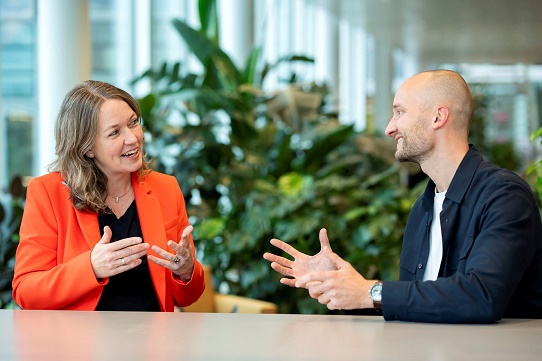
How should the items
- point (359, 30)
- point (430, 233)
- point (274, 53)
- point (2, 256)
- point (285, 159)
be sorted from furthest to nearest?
point (359, 30), point (274, 53), point (285, 159), point (2, 256), point (430, 233)

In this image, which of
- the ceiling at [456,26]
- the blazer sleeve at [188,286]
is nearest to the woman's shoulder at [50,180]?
the blazer sleeve at [188,286]

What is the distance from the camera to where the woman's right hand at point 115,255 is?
2438 millimetres

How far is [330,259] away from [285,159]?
421 cm

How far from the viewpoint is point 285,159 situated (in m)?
6.49

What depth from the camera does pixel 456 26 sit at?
58.0 ft

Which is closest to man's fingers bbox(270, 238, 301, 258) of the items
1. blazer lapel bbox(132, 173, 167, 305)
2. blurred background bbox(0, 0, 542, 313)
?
blazer lapel bbox(132, 173, 167, 305)

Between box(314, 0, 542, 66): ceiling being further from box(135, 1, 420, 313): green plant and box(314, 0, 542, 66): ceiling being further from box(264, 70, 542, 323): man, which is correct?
box(264, 70, 542, 323): man

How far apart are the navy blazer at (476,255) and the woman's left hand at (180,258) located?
2.19 feet

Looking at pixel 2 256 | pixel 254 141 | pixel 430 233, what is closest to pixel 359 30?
pixel 254 141

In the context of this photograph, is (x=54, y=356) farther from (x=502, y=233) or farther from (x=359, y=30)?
(x=359, y=30)

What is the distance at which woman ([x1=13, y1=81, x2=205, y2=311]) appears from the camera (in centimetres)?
256

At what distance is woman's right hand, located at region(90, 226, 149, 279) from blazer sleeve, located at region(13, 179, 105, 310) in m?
0.03

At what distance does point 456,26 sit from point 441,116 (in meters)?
15.9

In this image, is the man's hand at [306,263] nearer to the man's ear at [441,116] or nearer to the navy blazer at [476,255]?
the navy blazer at [476,255]
